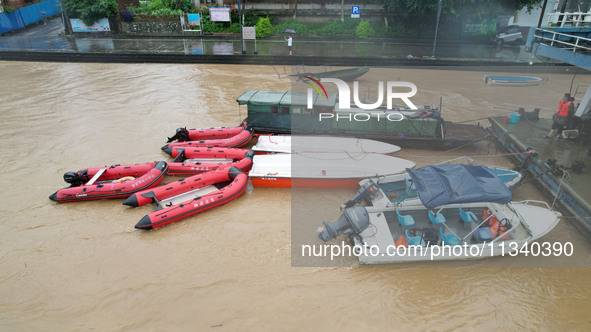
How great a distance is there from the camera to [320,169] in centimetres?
1093

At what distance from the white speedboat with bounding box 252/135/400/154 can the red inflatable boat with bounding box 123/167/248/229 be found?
6.43 ft

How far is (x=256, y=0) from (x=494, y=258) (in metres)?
33.6

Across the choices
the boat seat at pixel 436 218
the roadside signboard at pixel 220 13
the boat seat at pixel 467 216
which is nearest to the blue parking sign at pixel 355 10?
the roadside signboard at pixel 220 13

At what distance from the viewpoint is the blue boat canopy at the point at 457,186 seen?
769 centimetres

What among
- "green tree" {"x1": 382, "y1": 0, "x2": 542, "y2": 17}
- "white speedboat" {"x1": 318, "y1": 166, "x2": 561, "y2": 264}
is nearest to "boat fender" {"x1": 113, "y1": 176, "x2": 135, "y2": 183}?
"white speedboat" {"x1": 318, "y1": 166, "x2": 561, "y2": 264}

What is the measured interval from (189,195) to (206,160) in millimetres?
2129

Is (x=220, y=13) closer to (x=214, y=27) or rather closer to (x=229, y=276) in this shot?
(x=214, y=27)

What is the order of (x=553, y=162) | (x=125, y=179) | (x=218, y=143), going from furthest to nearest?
(x=218, y=143) < (x=125, y=179) < (x=553, y=162)

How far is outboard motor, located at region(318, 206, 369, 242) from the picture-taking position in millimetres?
7961

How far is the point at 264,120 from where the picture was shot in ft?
45.5

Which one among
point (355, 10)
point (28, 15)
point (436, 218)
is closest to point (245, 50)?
point (355, 10)

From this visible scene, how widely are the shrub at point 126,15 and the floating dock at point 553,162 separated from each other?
3322cm

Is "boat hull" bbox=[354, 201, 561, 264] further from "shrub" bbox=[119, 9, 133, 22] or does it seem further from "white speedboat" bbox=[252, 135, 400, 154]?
"shrub" bbox=[119, 9, 133, 22]

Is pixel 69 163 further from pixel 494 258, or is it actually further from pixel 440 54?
pixel 440 54
